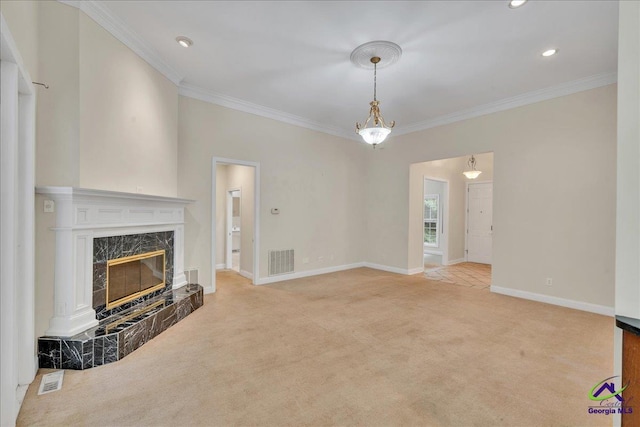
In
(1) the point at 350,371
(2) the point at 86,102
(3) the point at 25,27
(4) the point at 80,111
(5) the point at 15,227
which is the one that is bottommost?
(1) the point at 350,371

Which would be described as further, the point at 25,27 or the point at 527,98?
the point at 527,98

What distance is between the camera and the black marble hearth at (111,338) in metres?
2.43

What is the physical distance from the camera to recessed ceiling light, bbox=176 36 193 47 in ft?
10.5

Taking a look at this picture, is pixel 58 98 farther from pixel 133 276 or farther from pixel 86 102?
pixel 133 276

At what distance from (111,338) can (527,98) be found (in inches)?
256

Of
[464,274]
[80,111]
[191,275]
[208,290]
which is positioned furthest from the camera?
[464,274]

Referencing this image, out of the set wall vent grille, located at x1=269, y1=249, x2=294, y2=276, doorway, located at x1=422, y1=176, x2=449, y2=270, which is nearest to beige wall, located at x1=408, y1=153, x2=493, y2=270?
doorway, located at x1=422, y1=176, x2=449, y2=270

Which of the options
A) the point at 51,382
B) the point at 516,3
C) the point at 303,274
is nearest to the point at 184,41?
the point at 516,3

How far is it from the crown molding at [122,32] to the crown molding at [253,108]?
466 mm

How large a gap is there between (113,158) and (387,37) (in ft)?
11.0

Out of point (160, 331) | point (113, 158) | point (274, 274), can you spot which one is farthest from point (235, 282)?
point (113, 158)

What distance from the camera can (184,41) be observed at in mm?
3238

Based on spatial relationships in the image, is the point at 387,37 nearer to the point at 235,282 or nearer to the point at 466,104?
the point at 466,104

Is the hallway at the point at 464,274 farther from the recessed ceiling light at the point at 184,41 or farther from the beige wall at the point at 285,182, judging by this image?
the recessed ceiling light at the point at 184,41
